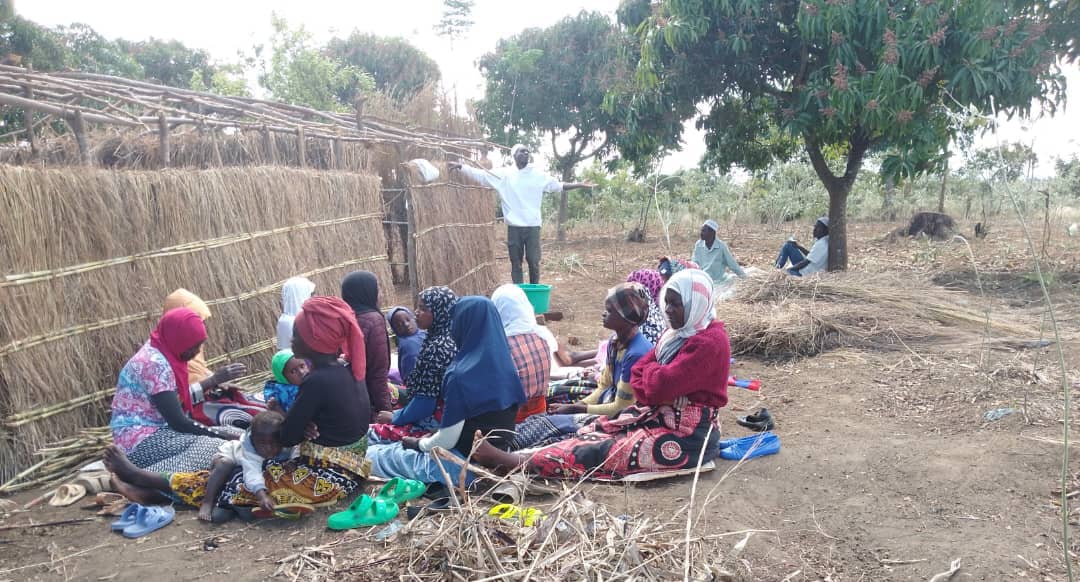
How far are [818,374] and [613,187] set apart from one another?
12.7 m

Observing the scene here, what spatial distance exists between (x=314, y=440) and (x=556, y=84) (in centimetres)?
1456

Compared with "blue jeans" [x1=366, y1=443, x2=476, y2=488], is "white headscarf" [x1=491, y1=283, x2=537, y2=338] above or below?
above

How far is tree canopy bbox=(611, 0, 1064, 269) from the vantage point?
24.1 feet

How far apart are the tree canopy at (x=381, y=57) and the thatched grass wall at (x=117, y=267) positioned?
17.6m

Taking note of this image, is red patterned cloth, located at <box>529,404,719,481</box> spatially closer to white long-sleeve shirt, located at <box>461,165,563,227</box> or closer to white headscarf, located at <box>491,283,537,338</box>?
white headscarf, located at <box>491,283,537,338</box>

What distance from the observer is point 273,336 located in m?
6.14

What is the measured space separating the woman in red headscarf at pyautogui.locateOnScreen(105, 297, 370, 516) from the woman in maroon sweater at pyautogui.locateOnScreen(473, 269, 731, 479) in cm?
67

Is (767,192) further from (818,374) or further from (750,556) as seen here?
(750,556)

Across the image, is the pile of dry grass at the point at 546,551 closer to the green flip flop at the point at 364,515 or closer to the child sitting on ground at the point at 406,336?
the green flip flop at the point at 364,515

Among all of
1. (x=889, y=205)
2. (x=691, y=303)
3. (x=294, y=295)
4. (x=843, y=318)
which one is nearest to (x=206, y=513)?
(x=294, y=295)

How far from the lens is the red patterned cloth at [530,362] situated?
14.1ft

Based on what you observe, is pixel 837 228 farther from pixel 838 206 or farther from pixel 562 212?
pixel 562 212

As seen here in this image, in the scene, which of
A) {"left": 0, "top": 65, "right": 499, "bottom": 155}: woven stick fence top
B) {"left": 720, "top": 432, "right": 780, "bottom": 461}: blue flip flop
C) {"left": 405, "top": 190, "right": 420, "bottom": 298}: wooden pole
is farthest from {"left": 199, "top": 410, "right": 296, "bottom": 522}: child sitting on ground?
{"left": 405, "top": 190, "right": 420, "bottom": 298}: wooden pole

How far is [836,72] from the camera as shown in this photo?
7766 millimetres
